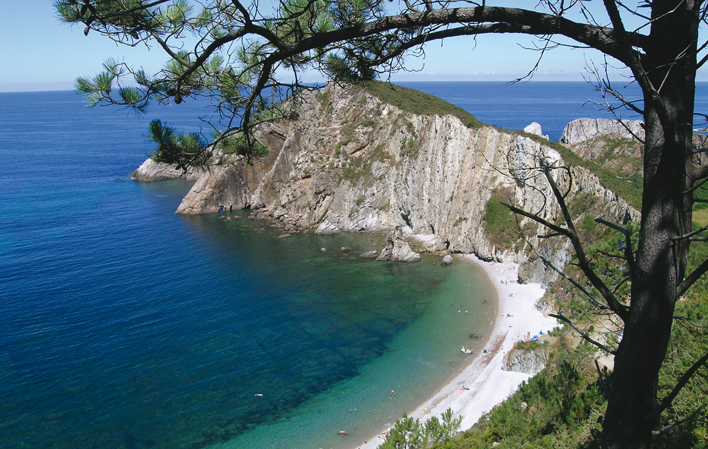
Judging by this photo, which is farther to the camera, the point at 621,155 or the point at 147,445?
the point at 621,155

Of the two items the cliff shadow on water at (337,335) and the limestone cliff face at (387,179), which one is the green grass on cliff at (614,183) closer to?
the limestone cliff face at (387,179)

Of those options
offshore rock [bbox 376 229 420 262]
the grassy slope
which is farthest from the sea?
the grassy slope

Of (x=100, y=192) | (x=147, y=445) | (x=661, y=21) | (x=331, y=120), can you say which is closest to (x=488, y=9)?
(x=661, y=21)

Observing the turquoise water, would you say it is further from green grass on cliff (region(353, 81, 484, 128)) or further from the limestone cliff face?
green grass on cliff (region(353, 81, 484, 128))

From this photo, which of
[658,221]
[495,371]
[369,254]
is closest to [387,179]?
[369,254]

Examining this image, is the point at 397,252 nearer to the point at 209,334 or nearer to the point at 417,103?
the point at 209,334

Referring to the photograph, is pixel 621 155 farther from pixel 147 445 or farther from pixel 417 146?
pixel 147 445

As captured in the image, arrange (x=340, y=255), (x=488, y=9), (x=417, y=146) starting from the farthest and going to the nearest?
1. (x=417, y=146)
2. (x=340, y=255)
3. (x=488, y=9)
